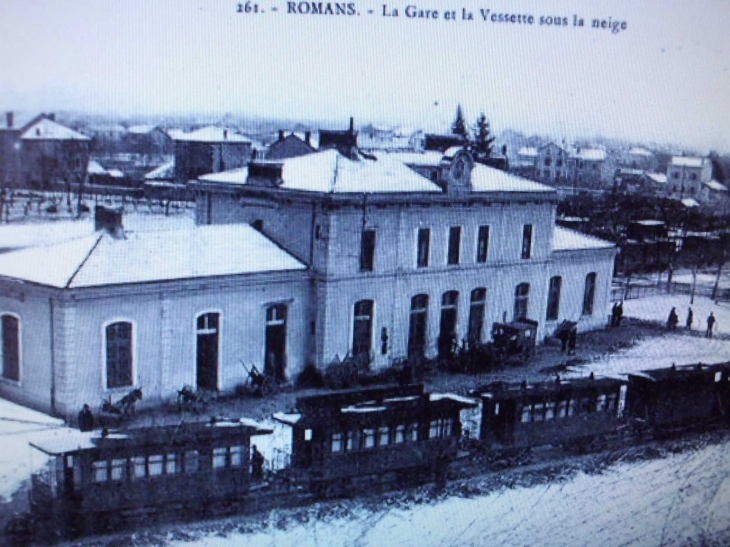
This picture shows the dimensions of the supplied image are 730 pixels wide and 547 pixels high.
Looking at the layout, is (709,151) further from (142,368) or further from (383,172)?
(142,368)

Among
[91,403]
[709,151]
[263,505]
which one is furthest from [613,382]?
[91,403]

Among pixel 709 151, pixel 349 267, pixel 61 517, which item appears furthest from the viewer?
pixel 349 267

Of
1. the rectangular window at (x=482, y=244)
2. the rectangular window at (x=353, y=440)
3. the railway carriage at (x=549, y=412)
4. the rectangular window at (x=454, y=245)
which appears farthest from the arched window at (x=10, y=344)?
the rectangular window at (x=482, y=244)

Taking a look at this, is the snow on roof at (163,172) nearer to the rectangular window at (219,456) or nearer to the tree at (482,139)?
the rectangular window at (219,456)

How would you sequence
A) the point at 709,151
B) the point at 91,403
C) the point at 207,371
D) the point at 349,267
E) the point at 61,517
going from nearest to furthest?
the point at 61,517 < the point at 91,403 < the point at 207,371 < the point at 709,151 < the point at 349,267

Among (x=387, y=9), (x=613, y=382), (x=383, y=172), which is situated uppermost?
(x=387, y=9)

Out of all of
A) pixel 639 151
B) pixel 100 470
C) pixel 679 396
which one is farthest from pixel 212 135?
pixel 679 396

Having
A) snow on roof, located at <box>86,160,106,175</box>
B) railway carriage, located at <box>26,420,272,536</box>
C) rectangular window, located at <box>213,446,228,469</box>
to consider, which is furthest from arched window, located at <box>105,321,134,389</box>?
snow on roof, located at <box>86,160,106,175</box>

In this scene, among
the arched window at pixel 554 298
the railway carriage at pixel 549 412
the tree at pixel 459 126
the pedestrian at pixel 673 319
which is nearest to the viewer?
the tree at pixel 459 126
